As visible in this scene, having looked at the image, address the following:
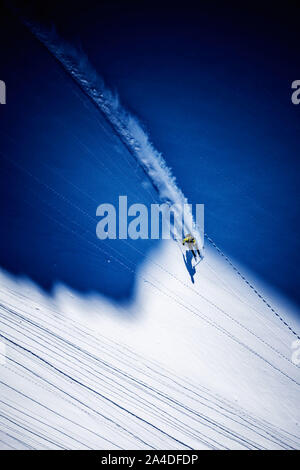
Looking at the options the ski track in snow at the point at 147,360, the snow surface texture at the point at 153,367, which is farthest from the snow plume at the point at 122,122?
the snow surface texture at the point at 153,367

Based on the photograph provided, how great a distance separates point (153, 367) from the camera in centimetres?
174

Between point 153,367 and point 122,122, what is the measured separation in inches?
66.9

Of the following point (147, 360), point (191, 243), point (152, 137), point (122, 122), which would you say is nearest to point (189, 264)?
point (191, 243)

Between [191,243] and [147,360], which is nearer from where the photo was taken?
[147,360]

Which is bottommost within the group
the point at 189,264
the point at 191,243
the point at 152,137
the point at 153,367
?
the point at 153,367

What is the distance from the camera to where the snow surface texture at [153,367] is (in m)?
1.63

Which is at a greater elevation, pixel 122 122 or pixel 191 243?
pixel 122 122

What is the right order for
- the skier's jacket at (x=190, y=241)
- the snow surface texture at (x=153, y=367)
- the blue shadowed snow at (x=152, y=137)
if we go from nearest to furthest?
the snow surface texture at (x=153, y=367), the blue shadowed snow at (x=152, y=137), the skier's jacket at (x=190, y=241)

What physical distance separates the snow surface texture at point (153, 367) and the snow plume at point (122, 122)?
13.2 inches

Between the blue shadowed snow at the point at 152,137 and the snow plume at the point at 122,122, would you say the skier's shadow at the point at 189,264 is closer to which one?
the snow plume at the point at 122,122

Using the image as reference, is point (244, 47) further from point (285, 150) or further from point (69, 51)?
point (69, 51)

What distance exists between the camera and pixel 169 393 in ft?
5.60

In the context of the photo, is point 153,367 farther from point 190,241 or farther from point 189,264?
point 190,241
